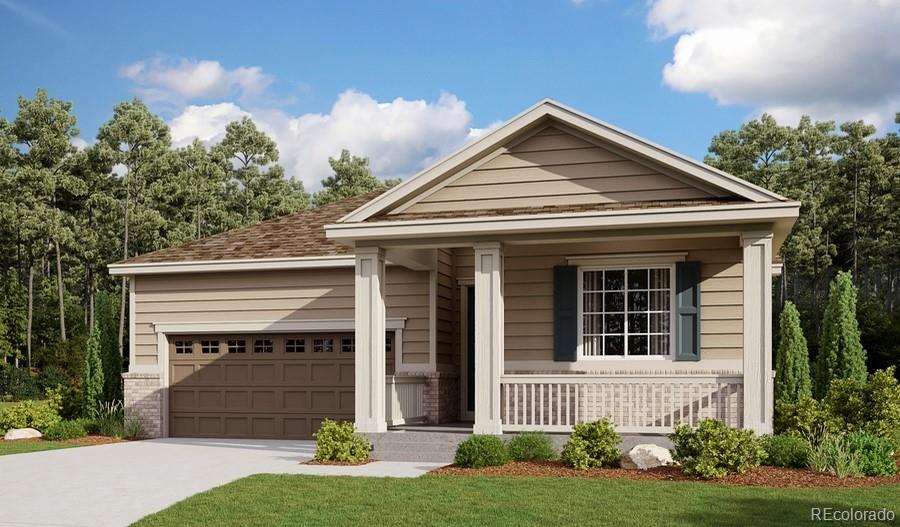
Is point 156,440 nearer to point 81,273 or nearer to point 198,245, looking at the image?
point 198,245

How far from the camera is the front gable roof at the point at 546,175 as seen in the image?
14.2m

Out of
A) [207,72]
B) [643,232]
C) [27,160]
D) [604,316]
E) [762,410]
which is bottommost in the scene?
[762,410]

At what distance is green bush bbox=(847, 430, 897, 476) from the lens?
1155 cm

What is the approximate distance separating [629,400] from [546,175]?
364cm

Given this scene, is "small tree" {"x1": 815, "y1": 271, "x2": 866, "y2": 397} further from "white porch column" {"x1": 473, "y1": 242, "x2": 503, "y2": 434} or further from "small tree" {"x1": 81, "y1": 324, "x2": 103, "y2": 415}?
"small tree" {"x1": 81, "y1": 324, "x2": 103, "y2": 415}

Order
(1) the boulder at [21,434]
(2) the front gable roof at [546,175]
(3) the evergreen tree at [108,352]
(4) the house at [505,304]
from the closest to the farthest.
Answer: (4) the house at [505,304], (2) the front gable roof at [546,175], (1) the boulder at [21,434], (3) the evergreen tree at [108,352]

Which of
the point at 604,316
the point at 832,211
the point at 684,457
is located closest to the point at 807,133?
the point at 832,211

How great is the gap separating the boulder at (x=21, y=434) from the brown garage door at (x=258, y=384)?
2701 mm

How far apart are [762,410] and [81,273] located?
48558mm

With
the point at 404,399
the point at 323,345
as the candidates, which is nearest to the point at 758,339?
the point at 404,399

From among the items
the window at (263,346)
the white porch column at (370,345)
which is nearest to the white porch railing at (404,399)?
the white porch column at (370,345)

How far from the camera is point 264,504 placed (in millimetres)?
10109

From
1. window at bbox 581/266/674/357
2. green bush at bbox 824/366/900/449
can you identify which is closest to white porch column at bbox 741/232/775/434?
green bush at bbox 824/366/900/449

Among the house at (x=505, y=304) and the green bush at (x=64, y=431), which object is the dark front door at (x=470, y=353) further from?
the green bush at (x=64, y=431)
